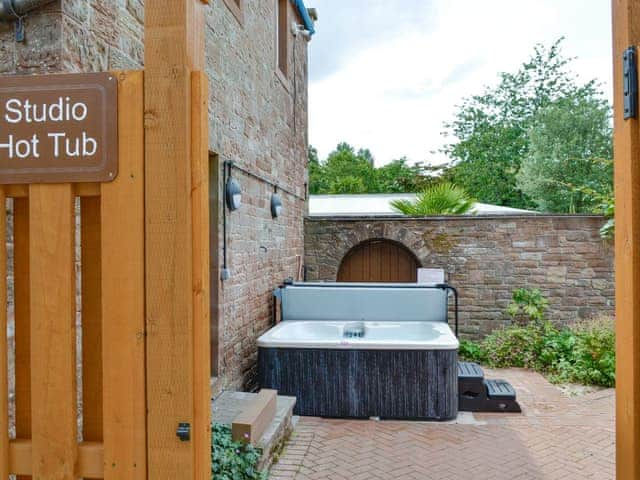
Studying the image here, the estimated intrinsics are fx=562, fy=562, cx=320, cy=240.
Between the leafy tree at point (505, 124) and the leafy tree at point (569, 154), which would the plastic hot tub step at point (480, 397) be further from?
the leafy tree at point (505, 124)

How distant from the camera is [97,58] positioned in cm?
291

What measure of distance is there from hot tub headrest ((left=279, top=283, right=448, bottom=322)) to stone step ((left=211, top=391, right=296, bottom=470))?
75.2 inches

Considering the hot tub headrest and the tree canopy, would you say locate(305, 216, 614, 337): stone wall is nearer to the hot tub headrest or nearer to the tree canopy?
the hot tub headrest

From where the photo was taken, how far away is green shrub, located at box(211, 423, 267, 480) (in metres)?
3.40

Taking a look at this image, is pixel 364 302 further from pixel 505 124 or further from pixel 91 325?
pixel 505 124

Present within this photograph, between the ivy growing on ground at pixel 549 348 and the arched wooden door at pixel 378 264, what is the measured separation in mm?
1606

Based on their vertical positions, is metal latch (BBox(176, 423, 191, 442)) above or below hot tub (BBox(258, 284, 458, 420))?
above

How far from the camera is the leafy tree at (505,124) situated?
2397 centimetres

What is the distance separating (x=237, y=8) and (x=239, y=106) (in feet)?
3.31

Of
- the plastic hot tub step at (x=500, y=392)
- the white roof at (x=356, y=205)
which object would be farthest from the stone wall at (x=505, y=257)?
the white roof at (x=356, y=205)

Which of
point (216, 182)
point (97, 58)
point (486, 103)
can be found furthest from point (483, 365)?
point (486, 103)

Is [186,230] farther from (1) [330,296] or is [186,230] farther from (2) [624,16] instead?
(1) [330,296]

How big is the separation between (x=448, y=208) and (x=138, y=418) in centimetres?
920

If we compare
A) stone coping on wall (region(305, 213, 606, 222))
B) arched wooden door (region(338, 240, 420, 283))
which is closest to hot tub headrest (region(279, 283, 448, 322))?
stone coping on wall (region(305, 213, 606, 222))
